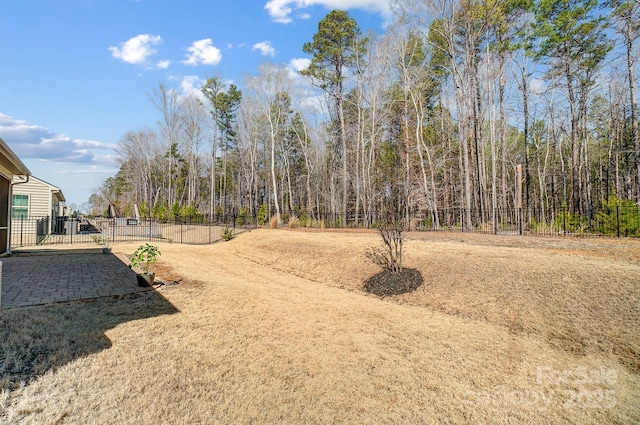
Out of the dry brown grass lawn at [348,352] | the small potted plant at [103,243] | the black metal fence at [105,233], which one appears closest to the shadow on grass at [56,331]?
the dry brown grass lawn at [348,352]

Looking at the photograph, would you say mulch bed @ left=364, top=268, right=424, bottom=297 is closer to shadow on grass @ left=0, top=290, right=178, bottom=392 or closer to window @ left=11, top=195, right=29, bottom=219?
shadow on grass @ left=0, top=290, right=178, bottom=392

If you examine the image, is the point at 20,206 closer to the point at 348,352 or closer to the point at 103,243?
the point at 103,243

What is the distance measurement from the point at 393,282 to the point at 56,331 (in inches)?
231

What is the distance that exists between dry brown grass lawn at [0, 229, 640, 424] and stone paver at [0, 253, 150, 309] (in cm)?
66

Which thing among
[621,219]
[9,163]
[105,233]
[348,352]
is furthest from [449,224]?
[105,233]

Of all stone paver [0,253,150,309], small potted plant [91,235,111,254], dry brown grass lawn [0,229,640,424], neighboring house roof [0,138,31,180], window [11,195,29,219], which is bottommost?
dry brown grass lawn [0,229,640,424]

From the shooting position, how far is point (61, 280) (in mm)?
6188

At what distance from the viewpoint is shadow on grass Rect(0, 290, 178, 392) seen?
285 cm

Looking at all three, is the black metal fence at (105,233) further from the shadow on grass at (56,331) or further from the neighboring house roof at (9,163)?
the shadow on grass at (56,331)

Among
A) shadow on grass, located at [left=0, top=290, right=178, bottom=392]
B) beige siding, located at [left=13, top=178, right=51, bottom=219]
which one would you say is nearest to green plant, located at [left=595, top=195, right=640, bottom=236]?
shadow on grass, located at [left=0, top=290, right=178, bottom=392]

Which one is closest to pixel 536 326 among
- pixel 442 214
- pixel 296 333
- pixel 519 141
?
pixel 296 333

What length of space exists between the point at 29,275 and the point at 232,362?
6172mm

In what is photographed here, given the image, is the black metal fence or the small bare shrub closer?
the small bare shrub

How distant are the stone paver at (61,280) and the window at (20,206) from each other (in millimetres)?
10936
